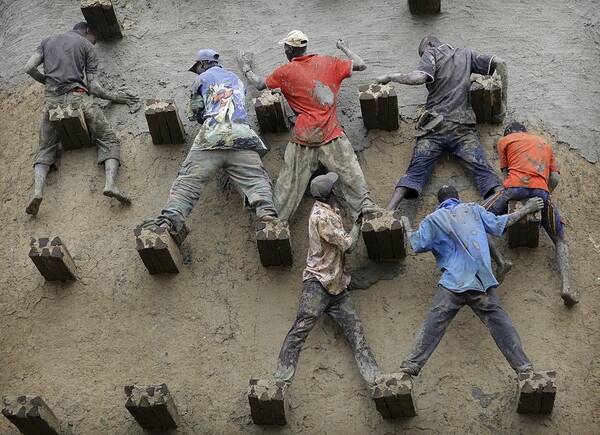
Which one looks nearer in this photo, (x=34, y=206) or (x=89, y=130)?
(x=34, y=206)

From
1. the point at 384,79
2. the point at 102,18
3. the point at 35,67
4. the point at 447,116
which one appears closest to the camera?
the point at 447,116

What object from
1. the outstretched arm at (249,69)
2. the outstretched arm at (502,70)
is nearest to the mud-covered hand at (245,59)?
the outstretched arm at (249,69)

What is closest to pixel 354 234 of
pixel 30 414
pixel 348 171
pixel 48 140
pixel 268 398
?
pixel 348 171

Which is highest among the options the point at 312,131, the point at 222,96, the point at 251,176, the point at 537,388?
the point at 222,96

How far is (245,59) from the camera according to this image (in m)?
13.9

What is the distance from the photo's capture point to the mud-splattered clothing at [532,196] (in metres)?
12.0

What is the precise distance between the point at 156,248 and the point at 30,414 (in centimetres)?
173

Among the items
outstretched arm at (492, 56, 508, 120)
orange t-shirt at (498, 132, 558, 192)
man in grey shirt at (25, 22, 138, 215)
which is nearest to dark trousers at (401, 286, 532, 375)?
orange t-shirt at (498, 132, 558, 192)

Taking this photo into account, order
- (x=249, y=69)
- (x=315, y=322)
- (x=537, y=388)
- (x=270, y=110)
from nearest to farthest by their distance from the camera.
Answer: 1. (x=537, y=388)
2. (x=315, y=322)
3. (x=270, y=110)
4. (x=249, y=69)

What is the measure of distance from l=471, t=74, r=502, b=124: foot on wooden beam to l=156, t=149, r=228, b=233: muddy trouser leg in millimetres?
2327

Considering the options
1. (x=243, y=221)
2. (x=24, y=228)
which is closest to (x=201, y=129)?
(x=243, y=221)

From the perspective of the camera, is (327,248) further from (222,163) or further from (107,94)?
(107,94)

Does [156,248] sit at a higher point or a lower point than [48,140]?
lower

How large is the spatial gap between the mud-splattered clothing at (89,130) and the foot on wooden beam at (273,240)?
6.21 ft
